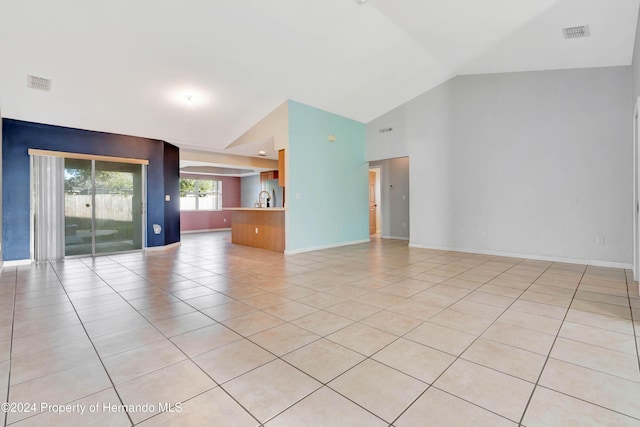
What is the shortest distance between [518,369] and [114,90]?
6329mm

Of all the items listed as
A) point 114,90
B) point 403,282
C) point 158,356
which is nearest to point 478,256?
point 403,282

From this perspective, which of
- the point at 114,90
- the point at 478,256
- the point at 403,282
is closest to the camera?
the point at 403,282

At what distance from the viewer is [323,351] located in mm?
2074

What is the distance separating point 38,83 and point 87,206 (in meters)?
2.50

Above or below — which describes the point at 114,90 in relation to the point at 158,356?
above

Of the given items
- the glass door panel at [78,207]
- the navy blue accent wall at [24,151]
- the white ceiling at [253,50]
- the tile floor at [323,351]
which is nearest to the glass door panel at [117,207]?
the glass door panel at [78,207]

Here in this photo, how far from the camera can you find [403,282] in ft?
12.7

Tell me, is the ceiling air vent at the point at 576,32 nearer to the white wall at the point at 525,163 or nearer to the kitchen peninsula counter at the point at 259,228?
the white wall at the point at 525,163

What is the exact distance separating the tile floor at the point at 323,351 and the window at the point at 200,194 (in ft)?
25.4

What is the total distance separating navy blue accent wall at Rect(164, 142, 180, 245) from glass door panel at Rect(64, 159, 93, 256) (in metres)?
1.47

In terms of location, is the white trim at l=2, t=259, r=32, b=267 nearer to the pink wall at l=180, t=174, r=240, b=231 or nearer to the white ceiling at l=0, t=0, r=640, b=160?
the white ceiling at l=0, t=0, r=640, b=160

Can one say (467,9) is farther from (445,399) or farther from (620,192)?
(445,399)

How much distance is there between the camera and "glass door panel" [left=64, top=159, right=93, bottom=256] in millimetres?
5941

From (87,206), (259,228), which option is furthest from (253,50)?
(87,206)
